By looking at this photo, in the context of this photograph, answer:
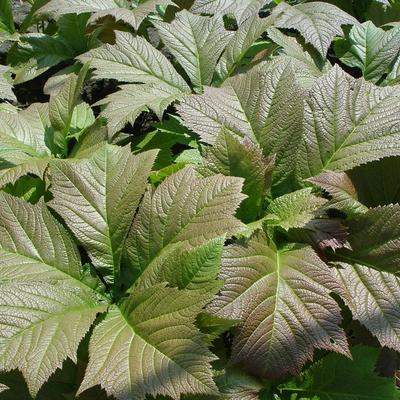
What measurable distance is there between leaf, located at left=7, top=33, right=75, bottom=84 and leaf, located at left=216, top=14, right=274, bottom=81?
665mm

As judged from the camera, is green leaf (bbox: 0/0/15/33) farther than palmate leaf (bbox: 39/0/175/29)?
Yes

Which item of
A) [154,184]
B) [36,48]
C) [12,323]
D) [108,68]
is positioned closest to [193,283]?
[12,323]

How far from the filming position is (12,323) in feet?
4.26

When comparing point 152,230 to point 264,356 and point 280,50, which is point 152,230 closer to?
point 264,356

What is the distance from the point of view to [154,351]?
1.27 meters

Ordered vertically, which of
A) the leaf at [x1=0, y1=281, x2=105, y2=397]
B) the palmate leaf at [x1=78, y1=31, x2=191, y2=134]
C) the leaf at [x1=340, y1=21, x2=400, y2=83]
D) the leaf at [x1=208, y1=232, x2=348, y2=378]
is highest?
the leaf at [x1=340, y1=21, x2=400, y2=83]

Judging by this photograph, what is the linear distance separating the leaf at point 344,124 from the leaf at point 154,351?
0.58 m

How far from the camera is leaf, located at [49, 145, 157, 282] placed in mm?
1534

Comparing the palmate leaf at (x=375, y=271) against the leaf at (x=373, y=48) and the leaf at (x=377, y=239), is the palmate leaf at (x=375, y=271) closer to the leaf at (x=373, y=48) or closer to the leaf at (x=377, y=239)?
the leaf at (x=377, y=239)

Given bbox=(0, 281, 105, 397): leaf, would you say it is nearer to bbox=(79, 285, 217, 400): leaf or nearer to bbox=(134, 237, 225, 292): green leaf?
bbox=(79, 285, 217, 400): leaf

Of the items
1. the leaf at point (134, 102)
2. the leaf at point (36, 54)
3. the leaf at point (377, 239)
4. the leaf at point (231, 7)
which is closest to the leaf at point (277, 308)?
the leaf at point (377, 239)

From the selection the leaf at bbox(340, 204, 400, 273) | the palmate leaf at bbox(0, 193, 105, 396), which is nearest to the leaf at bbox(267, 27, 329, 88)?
the leaf at bbox(340, 204, 400, 273)

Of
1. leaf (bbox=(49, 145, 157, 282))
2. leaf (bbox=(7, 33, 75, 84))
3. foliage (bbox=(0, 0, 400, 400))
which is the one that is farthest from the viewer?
leaf (bbox=(7, 33, 75, 84))

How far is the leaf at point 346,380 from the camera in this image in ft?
4.60
